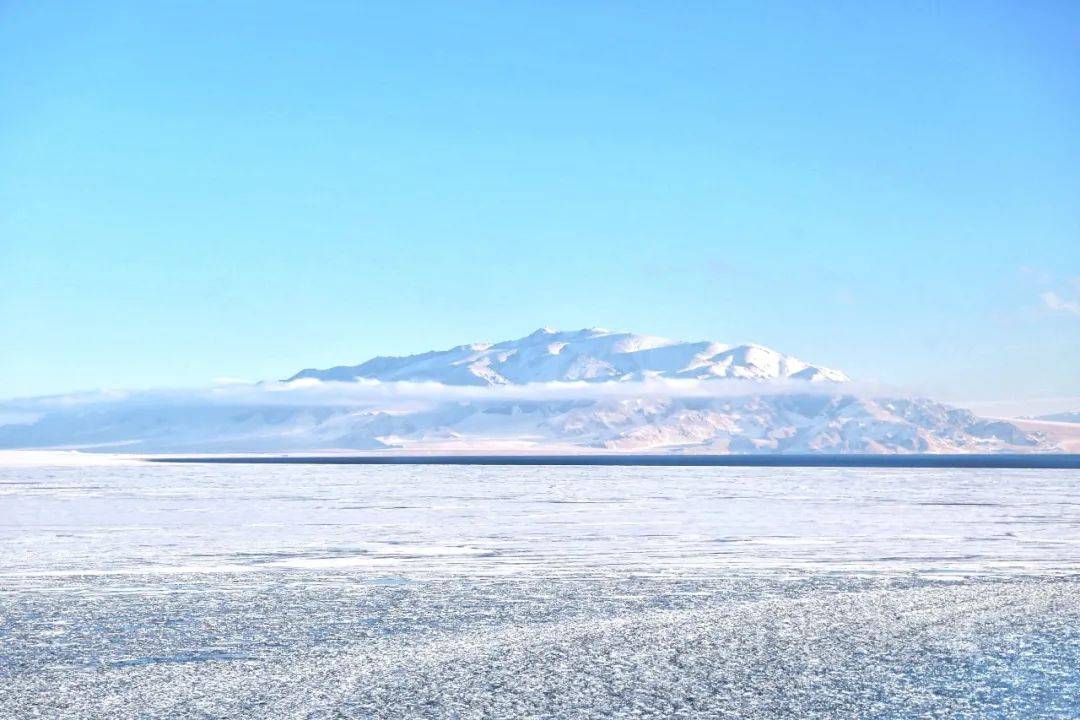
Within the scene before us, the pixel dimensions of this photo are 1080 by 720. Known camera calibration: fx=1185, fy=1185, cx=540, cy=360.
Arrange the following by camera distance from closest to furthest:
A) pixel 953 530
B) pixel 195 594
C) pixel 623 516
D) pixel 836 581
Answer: pixel 195 594 → pixel 836 581 → pixel 953 530 → pixel 623 516

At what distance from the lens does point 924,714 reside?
7660mm

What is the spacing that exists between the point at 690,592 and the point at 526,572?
113 inches

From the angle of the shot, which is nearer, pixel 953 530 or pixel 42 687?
pixel 42 687

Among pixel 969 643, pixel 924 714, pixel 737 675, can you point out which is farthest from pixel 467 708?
pixel 969 643

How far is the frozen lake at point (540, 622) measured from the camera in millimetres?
8156

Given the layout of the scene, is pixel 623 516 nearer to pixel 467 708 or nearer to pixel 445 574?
pixel 445 574

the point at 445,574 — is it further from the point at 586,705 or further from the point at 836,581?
the point at 586,705

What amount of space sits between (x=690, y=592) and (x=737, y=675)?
4.73m

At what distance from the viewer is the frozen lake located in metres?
8.16

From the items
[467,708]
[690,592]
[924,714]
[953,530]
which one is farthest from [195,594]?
[953,530]

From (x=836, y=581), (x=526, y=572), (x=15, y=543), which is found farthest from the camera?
(x=15, y=543)

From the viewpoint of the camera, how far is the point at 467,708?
7844 mm

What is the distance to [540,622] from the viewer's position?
37.5ft

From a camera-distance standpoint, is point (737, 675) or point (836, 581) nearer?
→ point (737, 675)
